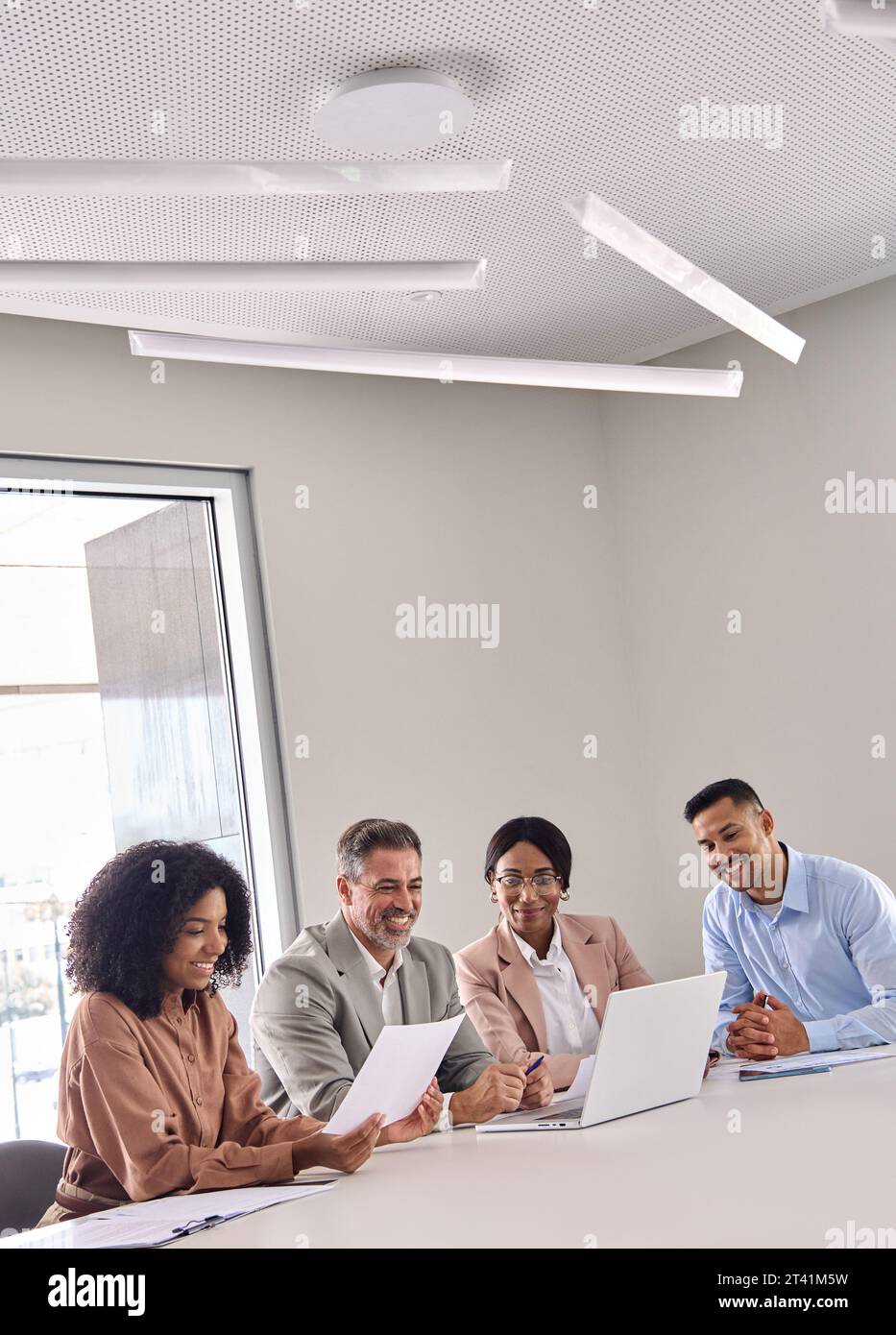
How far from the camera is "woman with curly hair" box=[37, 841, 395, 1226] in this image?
2.19 meters

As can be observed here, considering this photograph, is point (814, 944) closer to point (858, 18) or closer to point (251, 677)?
point (251, 677)

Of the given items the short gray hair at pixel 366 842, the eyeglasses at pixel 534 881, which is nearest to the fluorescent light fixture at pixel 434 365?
the short gray hair at pixel 366 842

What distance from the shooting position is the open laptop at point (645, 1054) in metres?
2.38

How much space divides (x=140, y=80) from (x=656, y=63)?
1.08m

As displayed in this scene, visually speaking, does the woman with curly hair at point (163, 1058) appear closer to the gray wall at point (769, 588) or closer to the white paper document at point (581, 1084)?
the white paper document at point (581, 1084)

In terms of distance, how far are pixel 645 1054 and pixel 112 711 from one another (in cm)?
218

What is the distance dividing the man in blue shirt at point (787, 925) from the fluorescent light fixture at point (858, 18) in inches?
77.7

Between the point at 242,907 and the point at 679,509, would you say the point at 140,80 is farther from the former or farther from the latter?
the point at 679,509

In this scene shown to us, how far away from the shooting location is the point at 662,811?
16.2 ft

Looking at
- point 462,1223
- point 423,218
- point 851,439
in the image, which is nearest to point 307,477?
point 423,218

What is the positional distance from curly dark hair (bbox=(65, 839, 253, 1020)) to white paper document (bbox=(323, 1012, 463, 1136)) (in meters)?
0.45

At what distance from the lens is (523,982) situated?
11.2 ft

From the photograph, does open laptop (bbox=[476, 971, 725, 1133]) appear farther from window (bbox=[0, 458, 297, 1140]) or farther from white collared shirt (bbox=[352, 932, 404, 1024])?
window (bbox=[0, 458, 297, 1140])

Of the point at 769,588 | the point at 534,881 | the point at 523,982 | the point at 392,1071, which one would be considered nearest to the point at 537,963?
the point at 523,982
